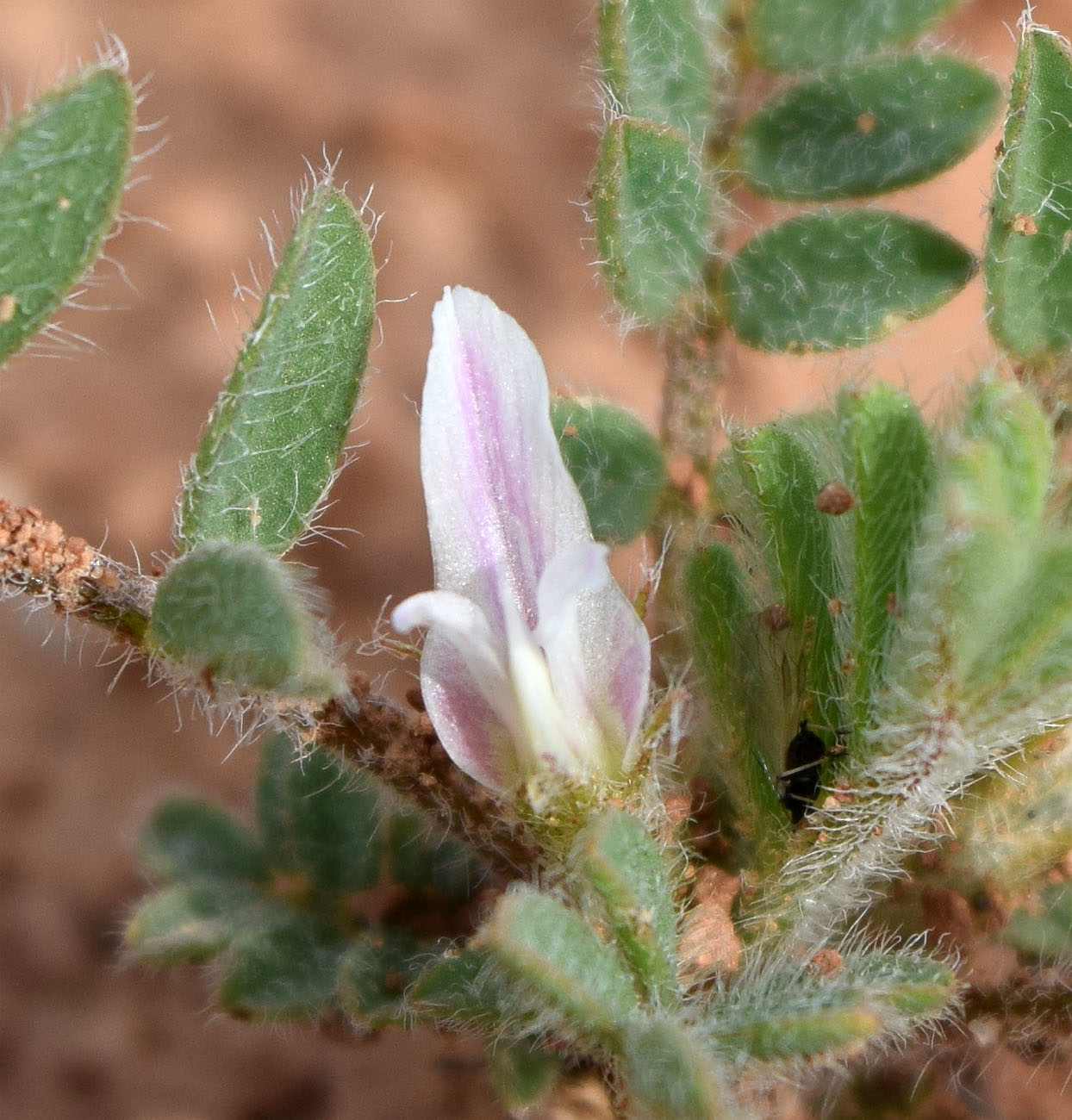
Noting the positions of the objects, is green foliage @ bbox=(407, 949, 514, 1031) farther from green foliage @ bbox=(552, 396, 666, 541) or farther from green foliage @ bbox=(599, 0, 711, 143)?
green foliage @ bbox=(599, 0, 711, 143)

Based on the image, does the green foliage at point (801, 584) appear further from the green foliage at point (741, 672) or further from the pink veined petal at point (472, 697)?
the pink veined petal at point (472, 697)

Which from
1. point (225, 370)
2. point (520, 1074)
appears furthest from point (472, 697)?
point (225, 370)

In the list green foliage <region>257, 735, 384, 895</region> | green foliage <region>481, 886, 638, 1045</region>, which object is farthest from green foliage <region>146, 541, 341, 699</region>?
green foliage <region>257, 735, 384, 895</region>

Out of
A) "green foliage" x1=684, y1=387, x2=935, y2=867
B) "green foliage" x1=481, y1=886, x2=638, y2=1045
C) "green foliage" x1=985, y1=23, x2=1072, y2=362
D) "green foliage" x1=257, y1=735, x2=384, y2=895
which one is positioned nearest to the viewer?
"green foliage" x1=481, y1=886, x2=638, y2=1045

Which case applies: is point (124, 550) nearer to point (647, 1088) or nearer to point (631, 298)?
point (631, 298)

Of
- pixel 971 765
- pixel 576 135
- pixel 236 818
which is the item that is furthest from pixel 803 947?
pixel 576 135
